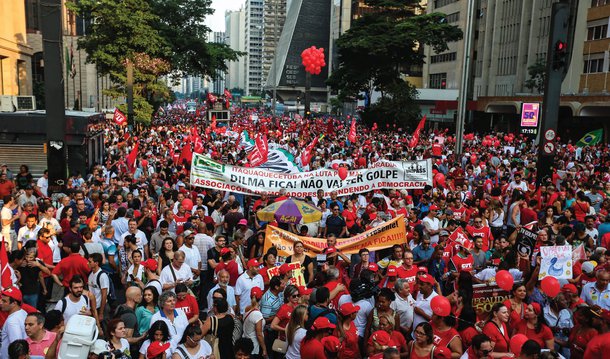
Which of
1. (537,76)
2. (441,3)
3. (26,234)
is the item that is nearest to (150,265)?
(26,234)

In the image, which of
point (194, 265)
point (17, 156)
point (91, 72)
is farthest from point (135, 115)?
point (194, 265)

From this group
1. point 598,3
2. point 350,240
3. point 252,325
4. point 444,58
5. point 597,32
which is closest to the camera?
point 252,325

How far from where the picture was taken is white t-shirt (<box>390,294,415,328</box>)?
6613 millimetres

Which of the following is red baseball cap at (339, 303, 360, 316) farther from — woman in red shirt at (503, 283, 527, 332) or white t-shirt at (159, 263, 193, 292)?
white t-shirt at (159, 263, 193, 292)

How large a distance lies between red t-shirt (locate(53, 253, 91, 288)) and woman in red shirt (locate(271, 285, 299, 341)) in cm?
282

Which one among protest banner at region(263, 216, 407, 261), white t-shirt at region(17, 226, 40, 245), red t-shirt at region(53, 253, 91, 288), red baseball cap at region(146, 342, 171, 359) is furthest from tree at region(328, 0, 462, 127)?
red baseball cap at region(146, 342, 171, 359)

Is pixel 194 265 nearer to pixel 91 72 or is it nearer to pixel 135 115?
pixel 135 115

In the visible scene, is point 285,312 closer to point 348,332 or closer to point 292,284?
point 292,284

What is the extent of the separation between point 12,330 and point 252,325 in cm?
244

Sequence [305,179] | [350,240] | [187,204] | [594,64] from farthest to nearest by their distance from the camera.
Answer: [594,64] → [305,179] → [187,204] → [350,240]

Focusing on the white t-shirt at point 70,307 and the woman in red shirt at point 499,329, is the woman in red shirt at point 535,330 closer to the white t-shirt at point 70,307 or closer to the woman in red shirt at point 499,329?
the woman in red shirt at point 499,329

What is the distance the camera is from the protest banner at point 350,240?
897 cm

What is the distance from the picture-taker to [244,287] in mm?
7254

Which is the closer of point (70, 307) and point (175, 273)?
point (70, 307)
